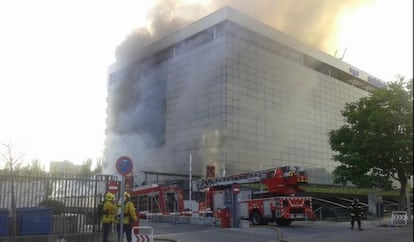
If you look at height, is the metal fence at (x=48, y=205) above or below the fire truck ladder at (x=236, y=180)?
below

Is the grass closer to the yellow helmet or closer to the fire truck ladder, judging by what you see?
the fire truck ladder

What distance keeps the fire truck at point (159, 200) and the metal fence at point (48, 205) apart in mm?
9276

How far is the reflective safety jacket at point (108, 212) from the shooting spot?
11.7 metres

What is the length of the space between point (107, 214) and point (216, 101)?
29864 millimetres

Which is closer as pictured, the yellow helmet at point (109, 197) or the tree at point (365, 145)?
the yellow helmet at point (109, 197)

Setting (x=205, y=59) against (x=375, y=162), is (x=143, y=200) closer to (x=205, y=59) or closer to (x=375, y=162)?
(x=375, y=162)

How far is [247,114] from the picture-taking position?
4194 cm

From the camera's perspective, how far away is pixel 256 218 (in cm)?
1997

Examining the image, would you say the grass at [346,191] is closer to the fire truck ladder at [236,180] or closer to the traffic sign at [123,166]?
the fire truck ladder at [236,180]

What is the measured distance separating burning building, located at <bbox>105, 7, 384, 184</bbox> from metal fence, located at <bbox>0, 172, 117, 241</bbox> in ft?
87.7

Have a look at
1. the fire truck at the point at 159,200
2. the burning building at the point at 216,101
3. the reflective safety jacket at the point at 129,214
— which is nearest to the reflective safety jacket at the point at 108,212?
the reflective safety jacket at the point at 129,214

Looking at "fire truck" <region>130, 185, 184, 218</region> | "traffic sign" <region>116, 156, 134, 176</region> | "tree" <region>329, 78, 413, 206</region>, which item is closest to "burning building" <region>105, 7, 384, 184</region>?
"fire truck" <region>130, 185, 184, 218</region>

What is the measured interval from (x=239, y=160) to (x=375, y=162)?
64.5ft

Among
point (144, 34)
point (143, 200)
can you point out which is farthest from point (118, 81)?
point (143, 200)
